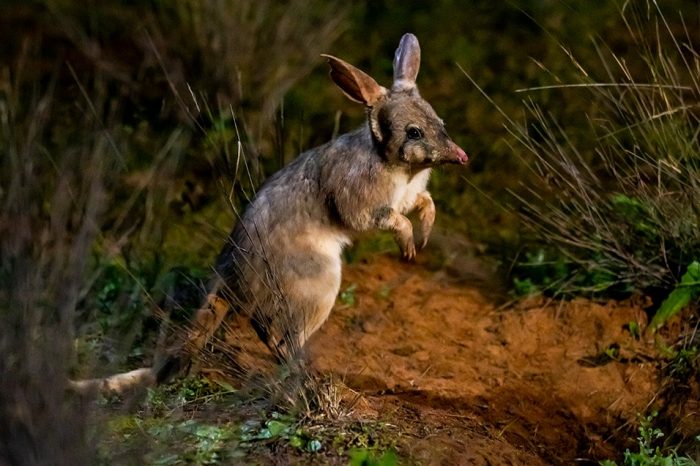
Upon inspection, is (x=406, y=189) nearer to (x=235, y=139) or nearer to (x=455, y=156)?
(x=455, y=156)

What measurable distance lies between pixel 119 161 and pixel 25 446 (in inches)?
78.8

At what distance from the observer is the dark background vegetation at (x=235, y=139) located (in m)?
5.07

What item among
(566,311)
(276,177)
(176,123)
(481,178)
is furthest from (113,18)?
(566,311)

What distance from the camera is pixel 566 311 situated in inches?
261

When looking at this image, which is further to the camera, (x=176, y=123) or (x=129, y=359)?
(x=176, y=123)

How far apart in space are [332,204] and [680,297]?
188 cm

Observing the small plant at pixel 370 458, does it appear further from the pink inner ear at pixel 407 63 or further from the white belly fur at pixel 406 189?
Answer: the pink inner ear at pixel 407 63

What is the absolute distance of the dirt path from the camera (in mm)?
5363

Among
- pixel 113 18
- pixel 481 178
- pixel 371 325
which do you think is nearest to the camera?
pixel 371 325

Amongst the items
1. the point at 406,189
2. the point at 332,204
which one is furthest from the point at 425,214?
the point at 332,204

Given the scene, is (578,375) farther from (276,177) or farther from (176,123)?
(176,123)

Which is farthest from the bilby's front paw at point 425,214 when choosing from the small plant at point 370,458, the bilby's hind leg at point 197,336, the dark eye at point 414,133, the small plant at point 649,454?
the small plant at point 370,458

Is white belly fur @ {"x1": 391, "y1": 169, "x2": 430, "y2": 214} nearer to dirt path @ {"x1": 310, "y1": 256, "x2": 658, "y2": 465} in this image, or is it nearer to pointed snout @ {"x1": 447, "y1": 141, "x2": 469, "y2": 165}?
pointed snout @ {"x1": 447, "y1": 141, "x2": 469, "y2": 165}

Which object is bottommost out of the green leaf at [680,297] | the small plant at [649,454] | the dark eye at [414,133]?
the small plant at [649,454]
